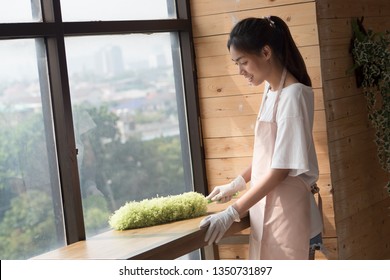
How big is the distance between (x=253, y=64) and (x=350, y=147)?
0.96m

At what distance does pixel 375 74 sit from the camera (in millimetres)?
4129

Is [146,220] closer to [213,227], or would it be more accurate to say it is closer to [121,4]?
[213,227]

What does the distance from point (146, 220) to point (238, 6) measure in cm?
117

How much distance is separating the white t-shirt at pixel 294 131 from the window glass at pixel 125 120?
76 centimetres

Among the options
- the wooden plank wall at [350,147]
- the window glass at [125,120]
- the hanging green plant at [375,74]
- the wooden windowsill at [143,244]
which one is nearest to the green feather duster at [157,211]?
the wooden windowsill at [143,244]

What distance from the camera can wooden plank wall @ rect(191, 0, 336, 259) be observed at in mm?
3832

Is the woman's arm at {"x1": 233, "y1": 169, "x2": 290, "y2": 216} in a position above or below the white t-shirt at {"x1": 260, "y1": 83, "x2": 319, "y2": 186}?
below

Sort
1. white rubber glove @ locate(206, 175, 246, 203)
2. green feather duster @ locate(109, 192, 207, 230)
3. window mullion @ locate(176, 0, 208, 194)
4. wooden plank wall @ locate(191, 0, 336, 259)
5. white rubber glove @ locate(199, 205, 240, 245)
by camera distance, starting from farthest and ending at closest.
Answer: window mullion @ locate(176, 0, 208, 194) < wooden plank wall @ locate(191, 0, 336, 259) < white rubber glove @ locate(206, 175, 246, 203) < green feather duster @ locate(109, 192, 207, 230) < white rubber glove @ locate(199, 205, 240, 245)

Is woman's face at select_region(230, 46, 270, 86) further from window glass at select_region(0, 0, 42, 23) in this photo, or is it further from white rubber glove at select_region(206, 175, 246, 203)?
window glass at select_region(0, 0, 42, 23)

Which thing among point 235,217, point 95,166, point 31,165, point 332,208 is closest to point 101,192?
point 95,166

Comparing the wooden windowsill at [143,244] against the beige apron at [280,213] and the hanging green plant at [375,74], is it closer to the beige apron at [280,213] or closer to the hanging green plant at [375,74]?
the beige apron at [280,213]

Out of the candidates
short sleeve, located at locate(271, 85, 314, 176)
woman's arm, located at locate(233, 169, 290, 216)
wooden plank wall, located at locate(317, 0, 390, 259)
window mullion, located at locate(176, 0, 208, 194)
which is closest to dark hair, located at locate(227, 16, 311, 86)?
short sleeve, located at locate(271, 85, 314, 176)

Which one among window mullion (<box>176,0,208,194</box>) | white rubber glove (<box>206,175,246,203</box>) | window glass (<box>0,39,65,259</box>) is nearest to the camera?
window glass (<box>0,39,65,259</box>)

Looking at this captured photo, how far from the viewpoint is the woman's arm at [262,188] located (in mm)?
3242
